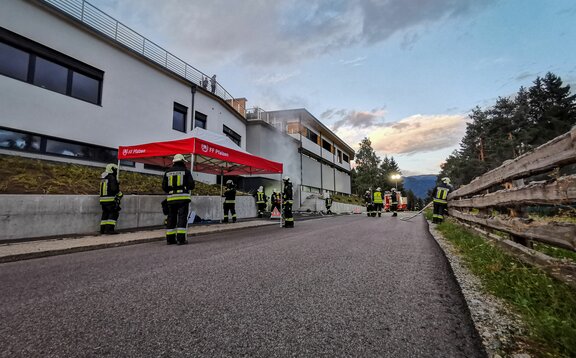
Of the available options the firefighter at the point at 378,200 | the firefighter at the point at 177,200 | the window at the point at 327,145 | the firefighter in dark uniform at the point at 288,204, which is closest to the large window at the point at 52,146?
the firefighter at the point at 177,200

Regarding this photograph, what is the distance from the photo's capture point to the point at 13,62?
9789 mm

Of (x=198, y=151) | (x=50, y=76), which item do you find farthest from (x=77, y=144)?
(x=198, y=151)

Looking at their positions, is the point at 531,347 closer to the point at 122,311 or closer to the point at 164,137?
the point at 122,311

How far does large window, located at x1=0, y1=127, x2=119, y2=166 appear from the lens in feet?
31.2

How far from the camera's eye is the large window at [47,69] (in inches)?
381

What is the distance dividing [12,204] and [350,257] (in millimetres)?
8100

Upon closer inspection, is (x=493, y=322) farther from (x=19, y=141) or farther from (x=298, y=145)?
(x=298, y=145)

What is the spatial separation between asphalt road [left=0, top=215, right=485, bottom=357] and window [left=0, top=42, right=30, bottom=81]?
29.9 ft

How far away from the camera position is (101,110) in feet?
40.5

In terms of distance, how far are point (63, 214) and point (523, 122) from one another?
49816 mm

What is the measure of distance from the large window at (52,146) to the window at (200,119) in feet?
20.8

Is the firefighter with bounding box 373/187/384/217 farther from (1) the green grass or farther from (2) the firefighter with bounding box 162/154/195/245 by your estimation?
(1) the green grass

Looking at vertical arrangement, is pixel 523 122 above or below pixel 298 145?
above

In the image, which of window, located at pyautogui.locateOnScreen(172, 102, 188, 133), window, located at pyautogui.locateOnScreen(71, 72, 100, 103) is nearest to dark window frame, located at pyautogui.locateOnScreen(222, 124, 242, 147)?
window, located at pyautogui.locateOnScreen(172, 102, 188, 133)
